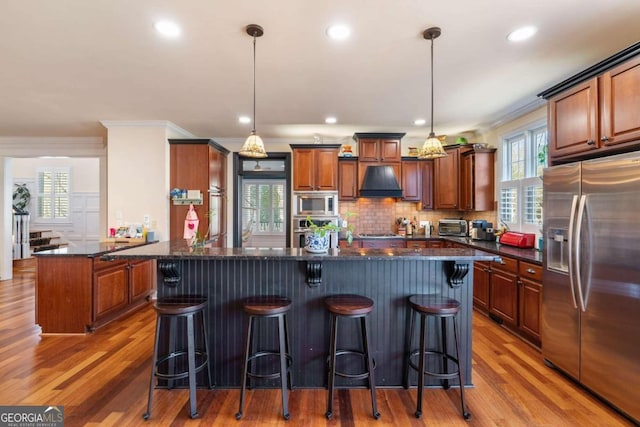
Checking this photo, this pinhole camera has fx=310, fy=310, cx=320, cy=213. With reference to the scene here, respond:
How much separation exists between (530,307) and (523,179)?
1.90 metres

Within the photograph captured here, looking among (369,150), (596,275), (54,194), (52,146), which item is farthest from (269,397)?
(54,194)

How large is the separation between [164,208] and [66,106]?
5.55 feet

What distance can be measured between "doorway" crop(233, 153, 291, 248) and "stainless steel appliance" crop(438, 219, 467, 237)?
2673 millimetres

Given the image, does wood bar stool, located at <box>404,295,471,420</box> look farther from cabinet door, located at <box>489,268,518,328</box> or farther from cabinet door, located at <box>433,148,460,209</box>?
cabinet door, located at <box>433,148,460,209</box>

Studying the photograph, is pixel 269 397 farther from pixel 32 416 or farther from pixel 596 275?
pixel 596 275

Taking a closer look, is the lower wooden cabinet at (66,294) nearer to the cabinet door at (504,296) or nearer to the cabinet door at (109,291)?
the cabinet door at (109,291)

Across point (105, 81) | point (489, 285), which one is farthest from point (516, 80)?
point (105, 81)

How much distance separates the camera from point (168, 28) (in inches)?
87.4

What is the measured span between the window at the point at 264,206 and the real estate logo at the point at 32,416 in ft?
13.5

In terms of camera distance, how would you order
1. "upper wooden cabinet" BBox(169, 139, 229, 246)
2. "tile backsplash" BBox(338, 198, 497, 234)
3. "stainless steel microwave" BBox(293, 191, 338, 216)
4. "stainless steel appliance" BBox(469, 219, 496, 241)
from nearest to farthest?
"stainless steel appliance" BBox(469, 219, 496, 241)
"upper wooden cabinet" BBox(169, 139, 229, 246)
"stainless steel microwave" BBox(293, 191, 338, 216)
"tile backsplash" BBox(338, 198, 497, 234)

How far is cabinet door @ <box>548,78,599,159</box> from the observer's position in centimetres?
228

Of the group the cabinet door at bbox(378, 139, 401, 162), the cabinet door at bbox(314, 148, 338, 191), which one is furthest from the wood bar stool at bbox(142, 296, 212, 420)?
the cabinet door at bbox(378, 139, 401, 162)

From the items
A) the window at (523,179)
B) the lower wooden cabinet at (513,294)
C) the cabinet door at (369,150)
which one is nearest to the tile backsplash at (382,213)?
the cabinet door at (369,150)

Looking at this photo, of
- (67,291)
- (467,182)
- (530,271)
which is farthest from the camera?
(467,182)
